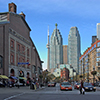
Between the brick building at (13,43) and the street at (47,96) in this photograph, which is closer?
the street at (47,96)

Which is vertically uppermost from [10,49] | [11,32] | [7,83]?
[11,32]

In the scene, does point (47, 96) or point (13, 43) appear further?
point (13, 43)

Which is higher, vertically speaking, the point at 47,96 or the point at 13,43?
the point at 13,43

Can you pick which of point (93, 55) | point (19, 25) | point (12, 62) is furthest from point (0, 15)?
point (93, 55)

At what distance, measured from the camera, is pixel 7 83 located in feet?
149

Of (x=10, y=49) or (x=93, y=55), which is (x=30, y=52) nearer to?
(x=10, y=49)

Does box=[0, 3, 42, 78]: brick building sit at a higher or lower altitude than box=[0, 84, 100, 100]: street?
higher

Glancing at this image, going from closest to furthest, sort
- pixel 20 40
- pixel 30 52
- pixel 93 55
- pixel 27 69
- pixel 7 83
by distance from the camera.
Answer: pixel 7 83
pixel 20 40
pixel 27 69
pixel 30 52
pixel 93 55

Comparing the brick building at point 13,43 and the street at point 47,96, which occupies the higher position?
the brick building at point 13,43

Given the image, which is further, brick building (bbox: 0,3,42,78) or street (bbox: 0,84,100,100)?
brick building (bbox: 0,3,42,78)

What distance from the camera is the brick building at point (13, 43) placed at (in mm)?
47062

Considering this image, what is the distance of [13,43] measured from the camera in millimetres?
53750

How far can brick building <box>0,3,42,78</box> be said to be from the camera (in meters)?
47.1

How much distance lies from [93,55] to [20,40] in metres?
73.5
